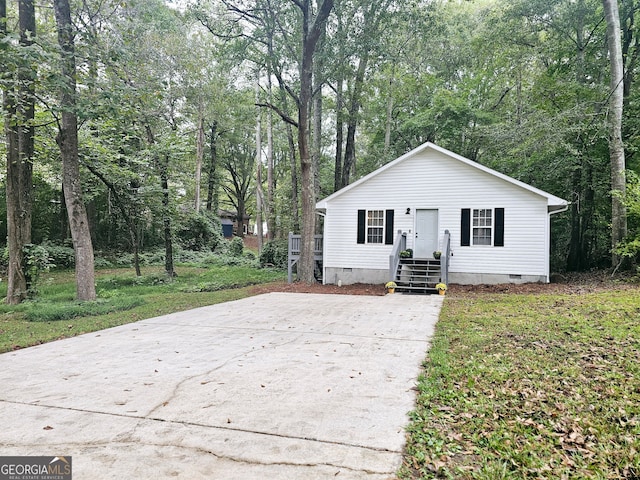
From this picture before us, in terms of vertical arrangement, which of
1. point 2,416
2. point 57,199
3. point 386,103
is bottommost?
point 2,416

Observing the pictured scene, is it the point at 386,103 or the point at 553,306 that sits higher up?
the point at 386,103

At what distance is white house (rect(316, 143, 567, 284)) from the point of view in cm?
1161

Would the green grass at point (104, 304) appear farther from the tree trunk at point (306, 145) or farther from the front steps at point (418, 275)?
the front steps at point (418, 275)

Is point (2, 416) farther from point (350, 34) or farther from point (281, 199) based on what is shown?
point (281, 199)

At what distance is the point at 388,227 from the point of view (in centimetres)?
1298

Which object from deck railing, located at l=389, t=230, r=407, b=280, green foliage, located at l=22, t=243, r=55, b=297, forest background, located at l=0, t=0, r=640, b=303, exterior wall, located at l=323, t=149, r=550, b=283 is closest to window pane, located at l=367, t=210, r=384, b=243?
exterior wall, located at l=323, t=149, r=550, b=283

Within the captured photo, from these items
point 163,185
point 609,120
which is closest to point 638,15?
point 609,120

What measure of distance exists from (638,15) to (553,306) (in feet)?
38.8

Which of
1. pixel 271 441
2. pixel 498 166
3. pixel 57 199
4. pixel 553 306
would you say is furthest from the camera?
pixel 57 199

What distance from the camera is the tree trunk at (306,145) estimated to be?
12.1 metres

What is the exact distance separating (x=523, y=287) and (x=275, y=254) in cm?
1111

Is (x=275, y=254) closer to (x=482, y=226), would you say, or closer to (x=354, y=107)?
(x=354, y=107)

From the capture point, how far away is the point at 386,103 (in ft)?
64.5

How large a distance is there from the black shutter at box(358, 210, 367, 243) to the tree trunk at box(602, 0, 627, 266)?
711cm
